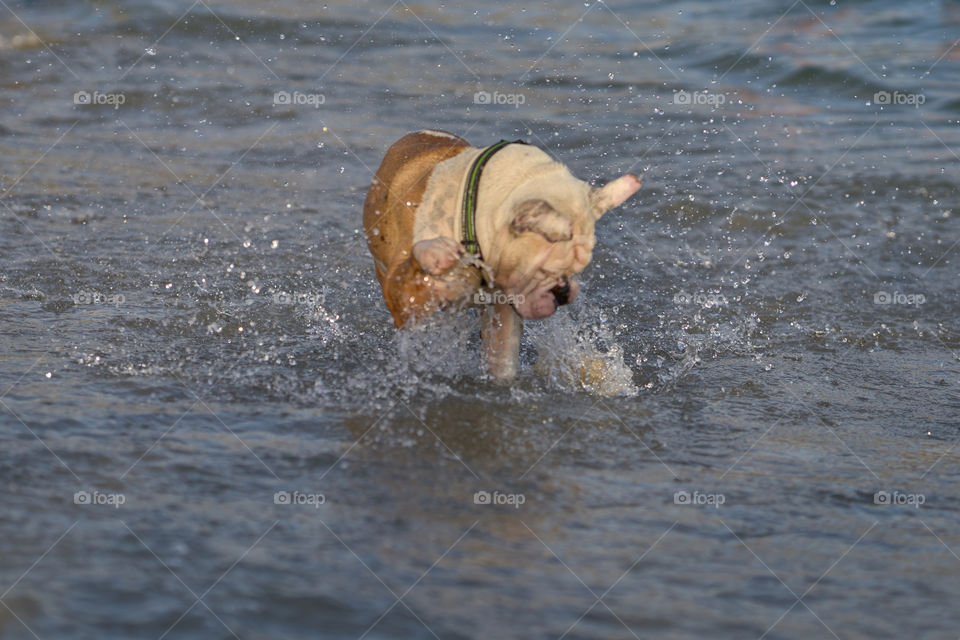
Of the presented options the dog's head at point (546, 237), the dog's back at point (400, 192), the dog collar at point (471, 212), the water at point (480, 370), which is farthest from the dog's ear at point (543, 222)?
the water at point (480, 370)

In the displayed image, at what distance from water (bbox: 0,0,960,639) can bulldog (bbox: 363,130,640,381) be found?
1.19ft

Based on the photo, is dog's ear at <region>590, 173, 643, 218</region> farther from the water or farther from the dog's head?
the water

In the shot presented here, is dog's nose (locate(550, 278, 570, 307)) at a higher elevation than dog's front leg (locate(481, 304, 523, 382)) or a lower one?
higher

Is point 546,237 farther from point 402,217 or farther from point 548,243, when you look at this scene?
point 402,217

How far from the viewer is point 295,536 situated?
12.2 feet

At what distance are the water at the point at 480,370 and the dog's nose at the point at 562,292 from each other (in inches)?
25.0

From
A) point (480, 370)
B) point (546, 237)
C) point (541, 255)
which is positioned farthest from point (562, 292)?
point (480, 370)

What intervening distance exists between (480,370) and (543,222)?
1482 mm

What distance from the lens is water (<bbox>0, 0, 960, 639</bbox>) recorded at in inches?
137

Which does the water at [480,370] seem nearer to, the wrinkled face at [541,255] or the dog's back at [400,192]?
the dog's back at [400,192]

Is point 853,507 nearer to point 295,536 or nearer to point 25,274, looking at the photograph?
point 295,536

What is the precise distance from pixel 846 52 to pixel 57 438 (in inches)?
429

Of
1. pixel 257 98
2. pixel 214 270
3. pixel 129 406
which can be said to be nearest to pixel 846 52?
pixel 257 98

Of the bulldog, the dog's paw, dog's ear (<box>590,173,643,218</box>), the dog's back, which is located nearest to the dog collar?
the bulldog
